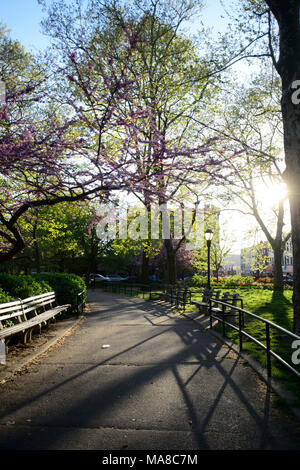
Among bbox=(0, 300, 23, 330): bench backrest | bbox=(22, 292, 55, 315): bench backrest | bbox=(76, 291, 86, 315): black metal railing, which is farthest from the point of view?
A: bbox=(76, 291, 86, 315): black metal railing

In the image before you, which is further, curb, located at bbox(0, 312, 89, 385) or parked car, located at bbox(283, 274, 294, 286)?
parked car, located at bbox(283, 274, 294, 286)

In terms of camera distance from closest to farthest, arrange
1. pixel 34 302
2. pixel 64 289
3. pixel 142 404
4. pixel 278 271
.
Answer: pixel 142 404 → pixel 34 302 → pixel 64 289 → pixel 278 271

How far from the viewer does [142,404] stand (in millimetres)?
4676

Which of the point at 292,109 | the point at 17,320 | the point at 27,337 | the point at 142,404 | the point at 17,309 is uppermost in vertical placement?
the point at 292,109

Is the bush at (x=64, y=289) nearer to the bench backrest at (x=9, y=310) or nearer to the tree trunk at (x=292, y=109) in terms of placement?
the bench backrest at (x=9, y=310)

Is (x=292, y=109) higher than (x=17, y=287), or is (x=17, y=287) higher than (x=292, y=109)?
(x=292, y=109)

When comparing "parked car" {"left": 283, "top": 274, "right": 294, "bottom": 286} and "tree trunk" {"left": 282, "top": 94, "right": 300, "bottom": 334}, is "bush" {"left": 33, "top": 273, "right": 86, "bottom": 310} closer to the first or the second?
"tree trunk" {"left": 282, "top": 94, "right": 300, "bottom": 334}

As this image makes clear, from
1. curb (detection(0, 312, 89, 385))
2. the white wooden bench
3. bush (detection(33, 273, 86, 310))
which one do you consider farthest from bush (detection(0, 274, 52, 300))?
bush (detection(33, 273, 86, 310))

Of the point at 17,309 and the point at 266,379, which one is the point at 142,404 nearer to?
the point at 266,379

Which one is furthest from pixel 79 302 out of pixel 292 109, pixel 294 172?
pixel 292 109

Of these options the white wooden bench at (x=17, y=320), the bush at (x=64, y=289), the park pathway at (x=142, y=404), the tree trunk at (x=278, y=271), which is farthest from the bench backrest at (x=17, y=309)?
the tree trunk at (x=278, y=271)

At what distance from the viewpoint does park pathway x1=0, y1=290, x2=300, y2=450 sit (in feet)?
12.0
